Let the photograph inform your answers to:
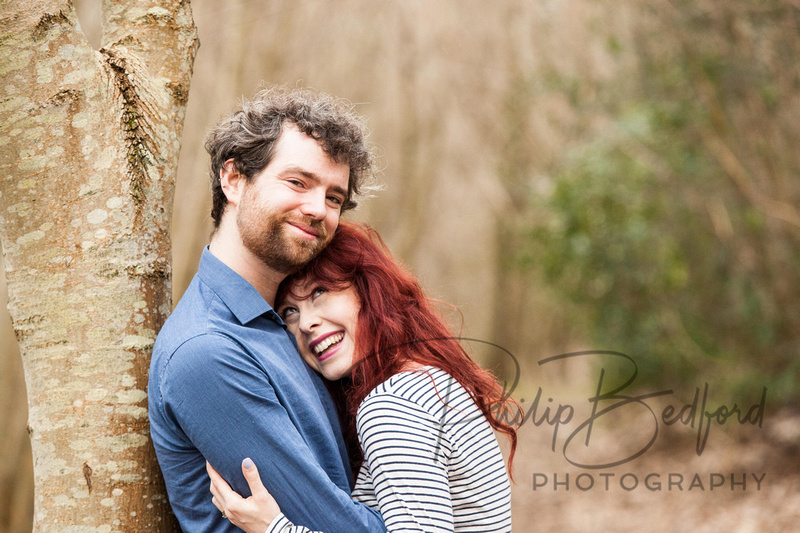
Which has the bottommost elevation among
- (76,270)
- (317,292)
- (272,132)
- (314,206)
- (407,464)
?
(407,464)

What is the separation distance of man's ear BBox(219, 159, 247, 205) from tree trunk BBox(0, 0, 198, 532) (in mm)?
339

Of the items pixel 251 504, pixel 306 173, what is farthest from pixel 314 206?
pixel 251 504

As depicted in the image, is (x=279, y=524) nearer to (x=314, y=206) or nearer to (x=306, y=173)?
(x=314, y=206)

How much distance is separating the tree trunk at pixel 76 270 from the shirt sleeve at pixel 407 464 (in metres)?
0.61

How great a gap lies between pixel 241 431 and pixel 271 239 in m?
0.65

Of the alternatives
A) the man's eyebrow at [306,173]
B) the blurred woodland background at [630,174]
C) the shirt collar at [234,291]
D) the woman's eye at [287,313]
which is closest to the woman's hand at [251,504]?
the shirt collar at [234,291]

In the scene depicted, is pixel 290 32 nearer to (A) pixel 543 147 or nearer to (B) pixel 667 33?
(B) pixel 667 33

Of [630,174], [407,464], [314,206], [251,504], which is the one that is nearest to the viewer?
[251,504]

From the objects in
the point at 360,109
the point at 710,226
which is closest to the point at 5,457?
the point at 360,109

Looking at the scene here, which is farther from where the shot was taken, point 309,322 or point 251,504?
point 309,322

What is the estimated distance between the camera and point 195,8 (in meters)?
6.50

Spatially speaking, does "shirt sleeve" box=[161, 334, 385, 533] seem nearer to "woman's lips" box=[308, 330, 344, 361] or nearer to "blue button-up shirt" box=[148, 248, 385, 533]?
"blue button-up shirt" box=[148, 248, 385, 533]

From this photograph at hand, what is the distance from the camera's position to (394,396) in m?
2.05

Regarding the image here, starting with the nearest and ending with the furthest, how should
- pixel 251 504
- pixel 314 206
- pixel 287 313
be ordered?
pixel 251 504
pixel 314 206
pixel 287 313
